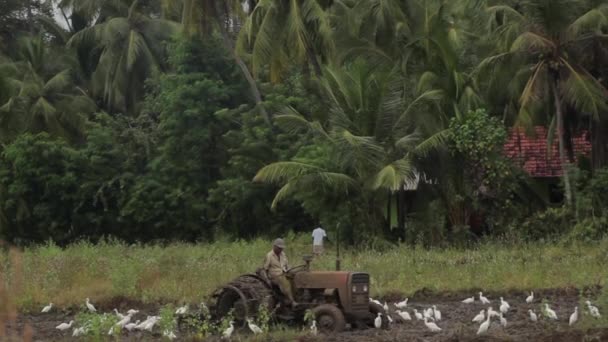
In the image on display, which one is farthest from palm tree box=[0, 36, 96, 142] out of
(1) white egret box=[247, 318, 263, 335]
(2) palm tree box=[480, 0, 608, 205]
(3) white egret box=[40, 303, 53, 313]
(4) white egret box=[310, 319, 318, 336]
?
(4) white egret box=[310, 319, 318, 336]

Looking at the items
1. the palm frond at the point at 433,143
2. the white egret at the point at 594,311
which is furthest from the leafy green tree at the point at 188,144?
the white egret at the point at 594,311

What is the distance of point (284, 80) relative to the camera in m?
35.3

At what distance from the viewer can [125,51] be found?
132 ft

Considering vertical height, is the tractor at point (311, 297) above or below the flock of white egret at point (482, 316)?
above

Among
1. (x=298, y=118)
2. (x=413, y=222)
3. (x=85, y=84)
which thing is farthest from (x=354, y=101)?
(x=85, y=84)

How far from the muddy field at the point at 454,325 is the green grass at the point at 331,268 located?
0.41m

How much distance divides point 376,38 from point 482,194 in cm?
644

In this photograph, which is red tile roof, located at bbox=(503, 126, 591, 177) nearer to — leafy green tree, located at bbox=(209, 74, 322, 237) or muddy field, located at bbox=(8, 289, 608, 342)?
leafy green tree, located at bbox=(209, 74, 322, 237)

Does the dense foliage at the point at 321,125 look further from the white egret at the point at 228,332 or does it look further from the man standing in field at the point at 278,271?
the white egret at the point at 228,332

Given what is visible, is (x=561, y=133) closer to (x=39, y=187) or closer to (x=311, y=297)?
(x=311, y=297)

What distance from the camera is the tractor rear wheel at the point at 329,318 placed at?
40.8 feet

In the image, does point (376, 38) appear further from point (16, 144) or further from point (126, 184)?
point (16, 144)

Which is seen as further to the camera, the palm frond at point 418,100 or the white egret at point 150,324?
the palm frond at point 418,100

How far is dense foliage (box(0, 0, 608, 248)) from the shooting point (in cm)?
2655
